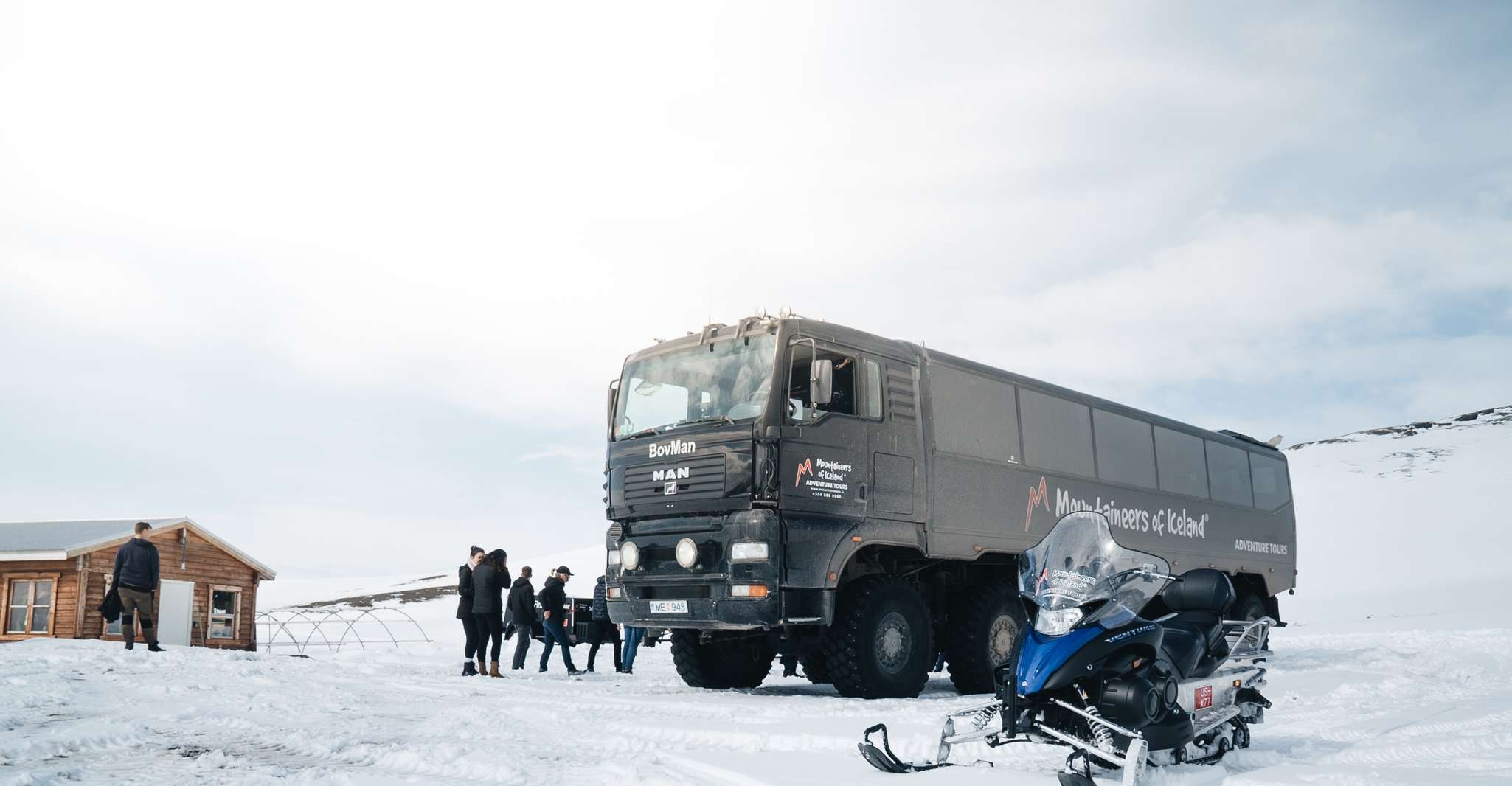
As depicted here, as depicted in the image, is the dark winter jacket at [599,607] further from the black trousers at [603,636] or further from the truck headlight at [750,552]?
the truck headlight at [750,552]

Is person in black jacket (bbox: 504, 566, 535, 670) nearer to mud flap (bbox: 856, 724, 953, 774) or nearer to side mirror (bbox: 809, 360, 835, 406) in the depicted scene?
side mirror (bbox: 809, 360, 835, 406)

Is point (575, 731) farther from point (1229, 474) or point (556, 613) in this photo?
point (1229, 474)

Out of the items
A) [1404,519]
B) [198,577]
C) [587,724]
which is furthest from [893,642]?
[1404,519]

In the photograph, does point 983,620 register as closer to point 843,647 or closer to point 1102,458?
point 843,647

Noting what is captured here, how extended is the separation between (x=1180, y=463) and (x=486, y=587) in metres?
9.64

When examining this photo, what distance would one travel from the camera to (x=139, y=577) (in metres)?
14.0

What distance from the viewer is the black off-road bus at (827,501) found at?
370 inches

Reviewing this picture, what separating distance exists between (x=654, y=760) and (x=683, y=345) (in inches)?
221

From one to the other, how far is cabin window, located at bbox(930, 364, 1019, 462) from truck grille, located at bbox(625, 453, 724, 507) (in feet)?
8.44

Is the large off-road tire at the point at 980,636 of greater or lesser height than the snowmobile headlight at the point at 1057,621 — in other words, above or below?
below

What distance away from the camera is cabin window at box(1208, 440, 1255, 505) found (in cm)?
1606

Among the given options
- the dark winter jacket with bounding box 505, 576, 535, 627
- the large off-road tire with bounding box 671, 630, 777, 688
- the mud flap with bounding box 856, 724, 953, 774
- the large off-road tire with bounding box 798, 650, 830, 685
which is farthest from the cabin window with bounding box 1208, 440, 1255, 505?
the mud flap with bounding box 856, 724, 953, 774

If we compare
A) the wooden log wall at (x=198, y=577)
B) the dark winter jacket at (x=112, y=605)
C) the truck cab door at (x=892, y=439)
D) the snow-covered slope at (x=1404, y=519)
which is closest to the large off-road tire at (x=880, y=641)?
the truck cab door at (x=892, y=439)

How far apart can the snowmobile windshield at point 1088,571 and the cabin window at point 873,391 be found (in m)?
4.64
